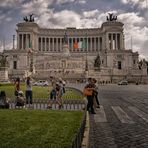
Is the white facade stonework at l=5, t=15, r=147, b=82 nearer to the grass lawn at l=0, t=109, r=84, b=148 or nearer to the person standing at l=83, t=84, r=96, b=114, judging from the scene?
the person standing at l=83, t=84, r=96, b=114

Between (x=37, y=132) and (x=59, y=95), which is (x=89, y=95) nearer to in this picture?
(x=59, y=95)

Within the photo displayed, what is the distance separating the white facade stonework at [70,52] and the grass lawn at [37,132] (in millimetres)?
81175

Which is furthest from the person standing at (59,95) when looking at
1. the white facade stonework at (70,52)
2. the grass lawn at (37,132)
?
the white facade stonework at (70,52)

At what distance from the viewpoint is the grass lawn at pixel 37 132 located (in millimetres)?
8312

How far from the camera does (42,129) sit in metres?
10.5

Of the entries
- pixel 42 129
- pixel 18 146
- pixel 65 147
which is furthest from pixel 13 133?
pixel 65 147

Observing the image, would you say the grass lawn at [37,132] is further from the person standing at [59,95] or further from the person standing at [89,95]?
the person standing at [59,95]

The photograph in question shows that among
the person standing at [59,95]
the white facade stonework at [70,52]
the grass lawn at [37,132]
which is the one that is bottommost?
the grass lawn at [37,132]

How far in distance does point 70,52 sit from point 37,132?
119493mm

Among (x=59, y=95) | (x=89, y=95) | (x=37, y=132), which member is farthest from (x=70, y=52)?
(x=37, y=132)

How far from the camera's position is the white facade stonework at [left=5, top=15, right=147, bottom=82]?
101394 millimetres

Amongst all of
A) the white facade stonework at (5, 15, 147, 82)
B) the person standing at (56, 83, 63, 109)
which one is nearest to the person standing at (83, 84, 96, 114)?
the person standing at (56, 83, 63, 109)

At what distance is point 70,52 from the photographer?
423 feet

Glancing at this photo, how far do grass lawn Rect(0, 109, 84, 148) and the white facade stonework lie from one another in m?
81.2
